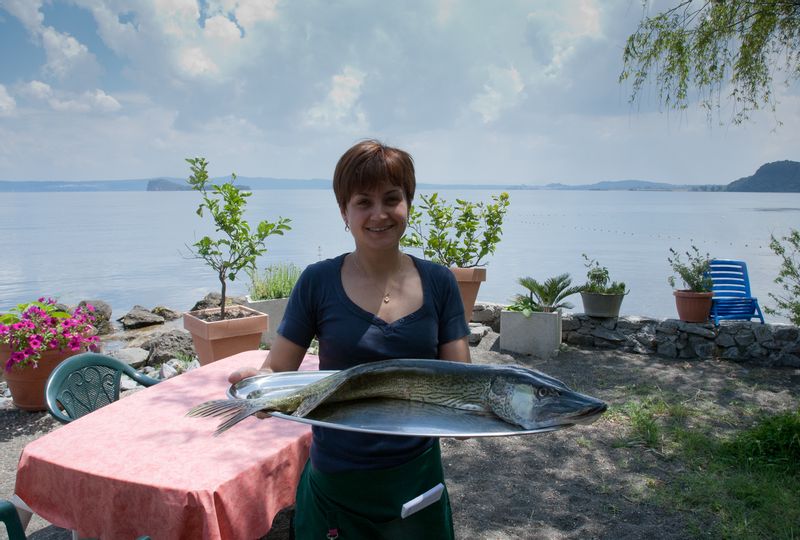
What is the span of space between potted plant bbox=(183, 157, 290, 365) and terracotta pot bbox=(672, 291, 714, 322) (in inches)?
209

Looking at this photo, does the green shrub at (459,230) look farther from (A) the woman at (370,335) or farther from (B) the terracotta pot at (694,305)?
(A) the woman at (370,335)

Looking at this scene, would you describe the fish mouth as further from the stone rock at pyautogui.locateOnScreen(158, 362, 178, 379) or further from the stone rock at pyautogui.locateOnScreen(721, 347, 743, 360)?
the stone rock at pyautogui.locateOnScreen(721, 347, 743, 360)

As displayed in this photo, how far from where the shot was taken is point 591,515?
3.57 meters

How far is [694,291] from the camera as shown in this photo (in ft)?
24.6

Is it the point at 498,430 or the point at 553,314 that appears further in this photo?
the point at 553,314

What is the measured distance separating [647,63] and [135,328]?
30.2 feet

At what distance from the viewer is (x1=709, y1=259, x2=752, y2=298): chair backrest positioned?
25.4 feet

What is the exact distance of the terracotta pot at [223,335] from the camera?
5453 mm

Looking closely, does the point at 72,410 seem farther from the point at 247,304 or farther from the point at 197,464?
the point at 247,304

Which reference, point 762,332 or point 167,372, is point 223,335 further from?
point 762,332

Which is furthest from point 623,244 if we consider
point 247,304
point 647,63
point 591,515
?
point 591,515

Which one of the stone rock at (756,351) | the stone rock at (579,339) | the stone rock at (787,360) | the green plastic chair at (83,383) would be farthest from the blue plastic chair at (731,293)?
the green plastic chair at (83,383)

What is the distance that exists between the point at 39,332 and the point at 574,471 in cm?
472

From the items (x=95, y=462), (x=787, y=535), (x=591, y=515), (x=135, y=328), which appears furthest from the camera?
→ (x=135, y=328)
